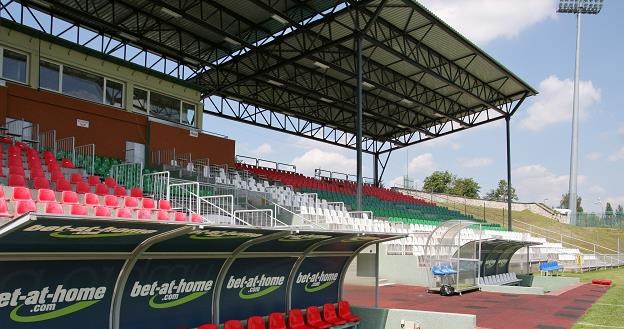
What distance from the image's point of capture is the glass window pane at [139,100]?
21928 mm

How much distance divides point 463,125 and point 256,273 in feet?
112

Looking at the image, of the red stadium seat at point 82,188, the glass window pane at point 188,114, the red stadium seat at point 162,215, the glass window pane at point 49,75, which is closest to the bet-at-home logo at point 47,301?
the red stadium seat at point 162,215

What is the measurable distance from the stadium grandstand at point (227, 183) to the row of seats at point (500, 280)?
15 centimetres

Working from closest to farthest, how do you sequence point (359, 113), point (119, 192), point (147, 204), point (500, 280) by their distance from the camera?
point (147, 204), point (119, 192), point (359, 113), point (500, 280)

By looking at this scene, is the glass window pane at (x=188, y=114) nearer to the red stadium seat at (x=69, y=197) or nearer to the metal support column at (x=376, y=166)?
the red stadium seat at (x=69, y=197)

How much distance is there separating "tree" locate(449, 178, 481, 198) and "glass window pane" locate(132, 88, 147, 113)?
237 ft

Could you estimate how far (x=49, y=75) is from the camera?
61.9 feet

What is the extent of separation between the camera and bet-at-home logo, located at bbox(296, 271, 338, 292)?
11.4 meters

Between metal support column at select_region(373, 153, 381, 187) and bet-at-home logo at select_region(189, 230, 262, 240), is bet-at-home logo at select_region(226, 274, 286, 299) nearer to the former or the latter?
bet-at-home logo at select_region(189, 230, 262, 240)

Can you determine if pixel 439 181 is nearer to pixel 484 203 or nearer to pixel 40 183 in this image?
pixel 484 203

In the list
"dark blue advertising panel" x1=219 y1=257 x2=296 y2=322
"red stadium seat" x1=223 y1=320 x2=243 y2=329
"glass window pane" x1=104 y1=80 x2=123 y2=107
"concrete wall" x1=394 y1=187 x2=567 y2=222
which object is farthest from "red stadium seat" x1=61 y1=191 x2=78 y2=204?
"concrete wall" x1=394 y1=187 x2=567 y2=222

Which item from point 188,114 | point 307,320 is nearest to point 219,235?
point 307,320

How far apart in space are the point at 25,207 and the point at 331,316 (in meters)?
6.31

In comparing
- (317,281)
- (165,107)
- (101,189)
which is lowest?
(317,281)
